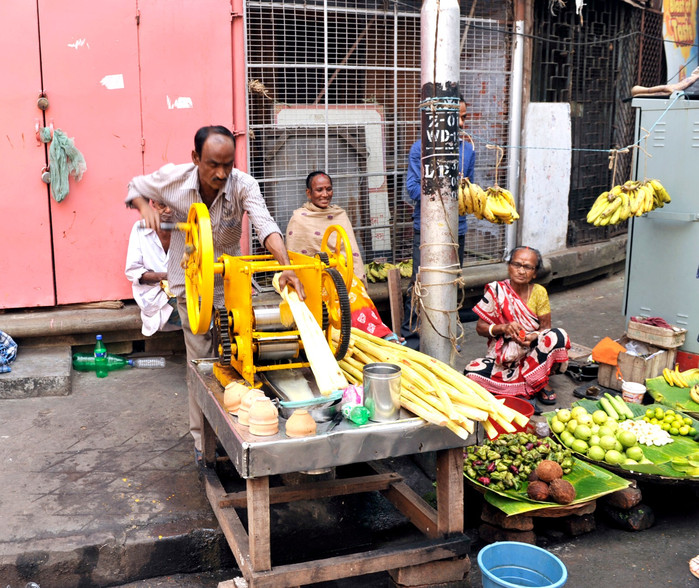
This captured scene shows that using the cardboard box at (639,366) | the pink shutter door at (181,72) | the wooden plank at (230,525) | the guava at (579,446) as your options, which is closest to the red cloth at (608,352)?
the cardboard box at (639,366)

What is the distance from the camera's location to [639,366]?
601 centimetres

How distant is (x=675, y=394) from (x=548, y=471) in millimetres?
1881

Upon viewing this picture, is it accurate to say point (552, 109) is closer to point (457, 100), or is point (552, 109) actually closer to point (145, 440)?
point (457, 100)

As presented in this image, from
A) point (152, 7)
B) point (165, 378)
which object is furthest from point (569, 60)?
point (165, 378)

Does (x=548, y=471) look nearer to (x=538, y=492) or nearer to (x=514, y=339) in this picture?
(x=538, y=492)

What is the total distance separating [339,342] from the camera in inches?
147

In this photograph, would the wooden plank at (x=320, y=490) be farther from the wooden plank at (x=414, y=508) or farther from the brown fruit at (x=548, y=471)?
the brown fruit at (x=548, y=471)

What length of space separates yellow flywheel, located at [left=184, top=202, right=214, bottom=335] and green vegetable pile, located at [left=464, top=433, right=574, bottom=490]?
63.3 inches

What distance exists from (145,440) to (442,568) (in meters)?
2.28

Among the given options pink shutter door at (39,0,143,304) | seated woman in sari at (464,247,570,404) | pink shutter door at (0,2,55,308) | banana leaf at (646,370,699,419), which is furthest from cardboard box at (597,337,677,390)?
pink shutter door at (0,2,55,308)

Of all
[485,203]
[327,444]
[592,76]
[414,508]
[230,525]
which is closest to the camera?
[327,444]

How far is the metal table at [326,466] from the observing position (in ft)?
10.2

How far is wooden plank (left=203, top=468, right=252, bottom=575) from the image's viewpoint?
3375 mm

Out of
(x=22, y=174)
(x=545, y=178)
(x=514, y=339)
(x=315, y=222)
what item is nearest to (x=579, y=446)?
(x=514, y=339)
